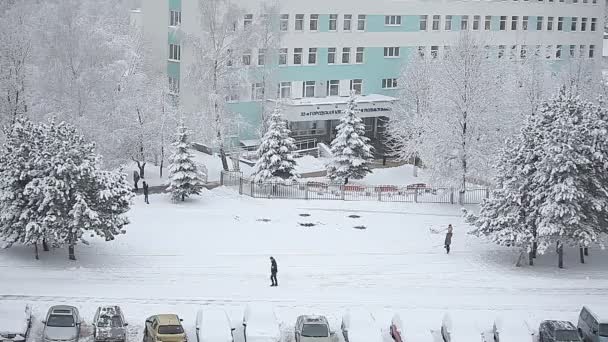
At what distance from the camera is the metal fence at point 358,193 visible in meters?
46.7

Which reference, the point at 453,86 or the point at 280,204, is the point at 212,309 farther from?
the point at 453,86

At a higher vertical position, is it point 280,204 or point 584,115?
point 584,115

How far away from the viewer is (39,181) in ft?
110

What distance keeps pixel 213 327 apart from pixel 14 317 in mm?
6364

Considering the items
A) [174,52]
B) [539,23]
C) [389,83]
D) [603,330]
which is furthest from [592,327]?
[539,23]

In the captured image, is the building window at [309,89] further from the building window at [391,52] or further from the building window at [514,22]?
the building window at [514,22]

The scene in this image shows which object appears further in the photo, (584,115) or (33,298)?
(584,115)

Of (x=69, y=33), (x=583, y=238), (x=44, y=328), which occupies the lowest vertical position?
(x=44, y=328)

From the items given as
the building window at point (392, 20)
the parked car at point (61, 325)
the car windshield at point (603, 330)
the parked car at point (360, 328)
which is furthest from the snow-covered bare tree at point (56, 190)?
the building window at point (392, 20)

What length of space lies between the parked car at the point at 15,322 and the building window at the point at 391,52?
4372cm

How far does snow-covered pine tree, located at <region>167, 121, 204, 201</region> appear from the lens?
4519 cm

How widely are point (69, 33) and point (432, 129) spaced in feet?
66.5

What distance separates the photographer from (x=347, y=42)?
65.6 m

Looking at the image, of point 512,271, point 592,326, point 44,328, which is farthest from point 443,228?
point 44,328
